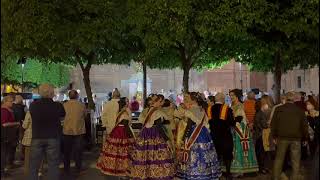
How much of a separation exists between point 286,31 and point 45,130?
738cm

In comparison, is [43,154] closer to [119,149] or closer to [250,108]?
[119,149]

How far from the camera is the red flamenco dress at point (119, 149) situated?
11.0 meters

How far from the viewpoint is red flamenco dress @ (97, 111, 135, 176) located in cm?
1102

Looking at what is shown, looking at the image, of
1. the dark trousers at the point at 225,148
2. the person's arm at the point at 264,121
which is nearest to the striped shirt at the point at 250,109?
the person's arm at the point at 264,121

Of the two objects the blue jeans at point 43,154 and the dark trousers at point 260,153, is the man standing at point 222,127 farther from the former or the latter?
the blue jeans at point 43,154

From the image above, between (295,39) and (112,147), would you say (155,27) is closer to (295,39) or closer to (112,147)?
(295,39)

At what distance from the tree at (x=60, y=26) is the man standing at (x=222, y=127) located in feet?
23.4

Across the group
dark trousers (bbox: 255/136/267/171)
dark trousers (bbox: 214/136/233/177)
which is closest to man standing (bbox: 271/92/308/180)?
dark trousers (bbox: 214/136/233/177)

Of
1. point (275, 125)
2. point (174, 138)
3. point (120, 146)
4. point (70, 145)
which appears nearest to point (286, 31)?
point (275, 125)

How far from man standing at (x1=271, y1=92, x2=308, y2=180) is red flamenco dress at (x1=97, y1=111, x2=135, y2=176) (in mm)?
2796

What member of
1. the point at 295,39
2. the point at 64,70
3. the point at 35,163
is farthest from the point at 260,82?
the point at 35,163

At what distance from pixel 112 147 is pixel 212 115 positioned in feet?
6.83

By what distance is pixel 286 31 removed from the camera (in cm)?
1408

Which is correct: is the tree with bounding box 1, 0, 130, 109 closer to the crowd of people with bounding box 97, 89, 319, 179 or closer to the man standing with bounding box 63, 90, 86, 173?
the man standing with bounding box 63, 90, 86, 173
